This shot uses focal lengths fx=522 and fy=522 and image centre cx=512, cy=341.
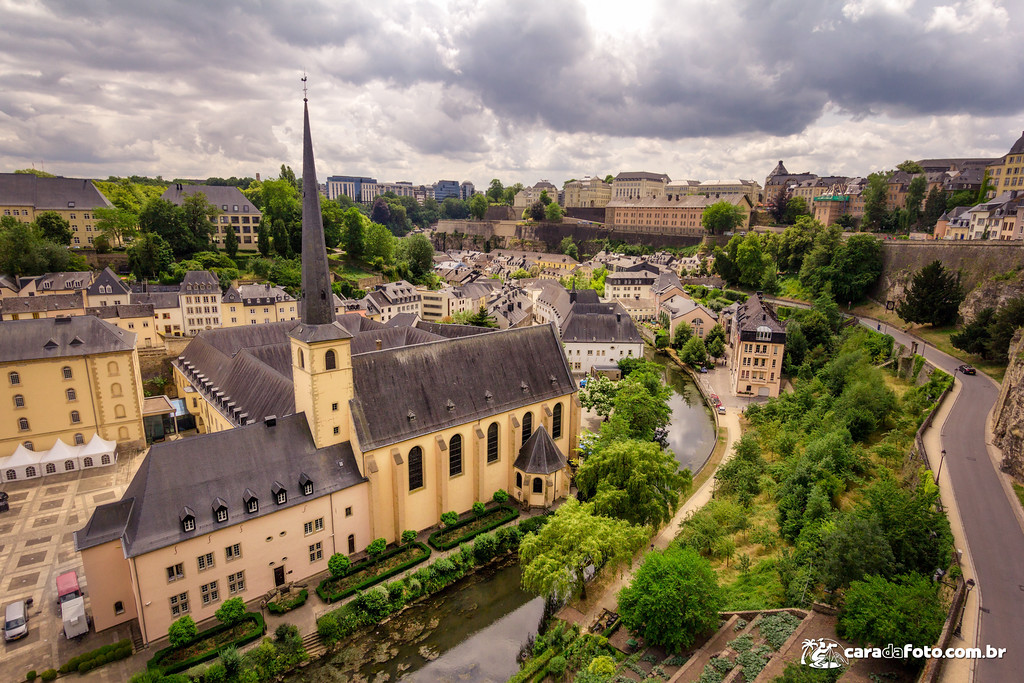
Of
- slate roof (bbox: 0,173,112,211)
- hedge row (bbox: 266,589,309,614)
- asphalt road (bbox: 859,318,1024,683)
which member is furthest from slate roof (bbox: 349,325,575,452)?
slate roof (bbox: 0,173,112,211)

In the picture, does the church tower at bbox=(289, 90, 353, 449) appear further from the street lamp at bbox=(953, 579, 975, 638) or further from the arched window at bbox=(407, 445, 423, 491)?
the street lamp at bbox=(953, 579, 975, 638)

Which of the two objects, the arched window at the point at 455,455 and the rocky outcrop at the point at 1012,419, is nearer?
the rocky outcrop at the point at 1012,419

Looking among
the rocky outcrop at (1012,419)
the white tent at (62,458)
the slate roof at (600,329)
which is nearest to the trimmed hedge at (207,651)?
the white tent at (62,458)

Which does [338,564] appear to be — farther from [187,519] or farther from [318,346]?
[318,346]

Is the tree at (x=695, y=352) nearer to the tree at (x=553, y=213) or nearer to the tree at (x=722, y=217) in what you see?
the tree at (x=722, y=217)

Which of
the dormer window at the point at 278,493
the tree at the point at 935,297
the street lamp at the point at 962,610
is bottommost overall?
the street lamp at the point at 962,610

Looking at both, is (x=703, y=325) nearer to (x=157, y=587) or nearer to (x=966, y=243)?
(x=966, y=243)

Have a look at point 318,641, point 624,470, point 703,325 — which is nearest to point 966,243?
point 703,325
